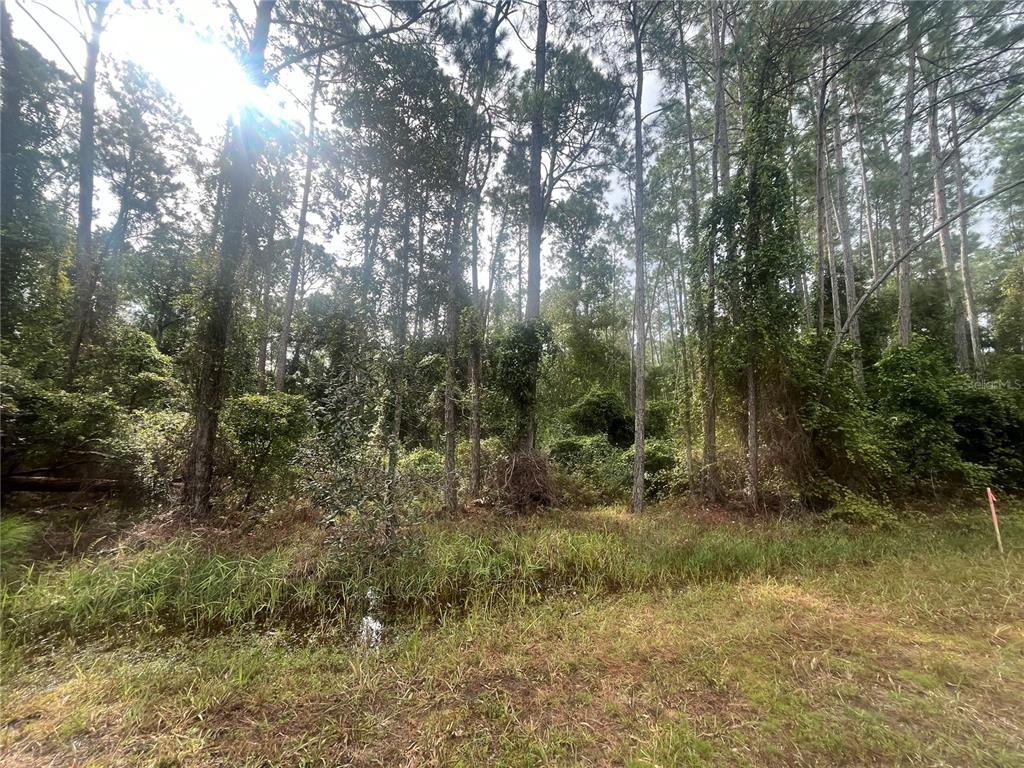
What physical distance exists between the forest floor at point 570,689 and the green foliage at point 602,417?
9320 millimetres

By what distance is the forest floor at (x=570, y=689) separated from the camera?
6.35 feet

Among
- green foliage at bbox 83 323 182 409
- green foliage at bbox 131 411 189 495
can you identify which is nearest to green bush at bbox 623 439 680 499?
green foliage at bbox 131 411 189 495

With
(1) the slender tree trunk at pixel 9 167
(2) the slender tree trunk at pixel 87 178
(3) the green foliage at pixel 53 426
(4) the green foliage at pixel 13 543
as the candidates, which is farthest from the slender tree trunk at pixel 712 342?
(2) the slender tree trunk at pixel 87 178

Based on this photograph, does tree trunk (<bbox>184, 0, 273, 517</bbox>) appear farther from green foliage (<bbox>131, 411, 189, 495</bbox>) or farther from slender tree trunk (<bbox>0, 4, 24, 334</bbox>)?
slender tree trunk (<bbox>0, 4, 24, 334</bbox>)

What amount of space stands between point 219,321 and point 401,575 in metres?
4.70

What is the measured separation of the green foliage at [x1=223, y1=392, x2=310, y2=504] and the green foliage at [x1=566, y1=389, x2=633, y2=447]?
885cm

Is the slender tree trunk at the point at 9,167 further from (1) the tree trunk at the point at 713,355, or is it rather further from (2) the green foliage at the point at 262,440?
(1) the tree trunk at the point at 713,355

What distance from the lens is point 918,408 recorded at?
23.0ft

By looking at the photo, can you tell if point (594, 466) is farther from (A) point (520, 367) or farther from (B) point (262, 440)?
(B) point (262, 440)

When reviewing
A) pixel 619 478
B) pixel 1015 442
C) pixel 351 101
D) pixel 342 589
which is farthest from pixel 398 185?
pixel 1015 442

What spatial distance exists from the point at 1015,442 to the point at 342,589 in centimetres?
1306

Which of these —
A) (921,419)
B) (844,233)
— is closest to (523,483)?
(921,419)

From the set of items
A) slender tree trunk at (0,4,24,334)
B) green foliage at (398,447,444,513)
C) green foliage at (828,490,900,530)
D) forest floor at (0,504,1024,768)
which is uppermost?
slender tree trunk at (0,4,24,334)

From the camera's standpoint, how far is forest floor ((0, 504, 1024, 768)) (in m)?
1.94
